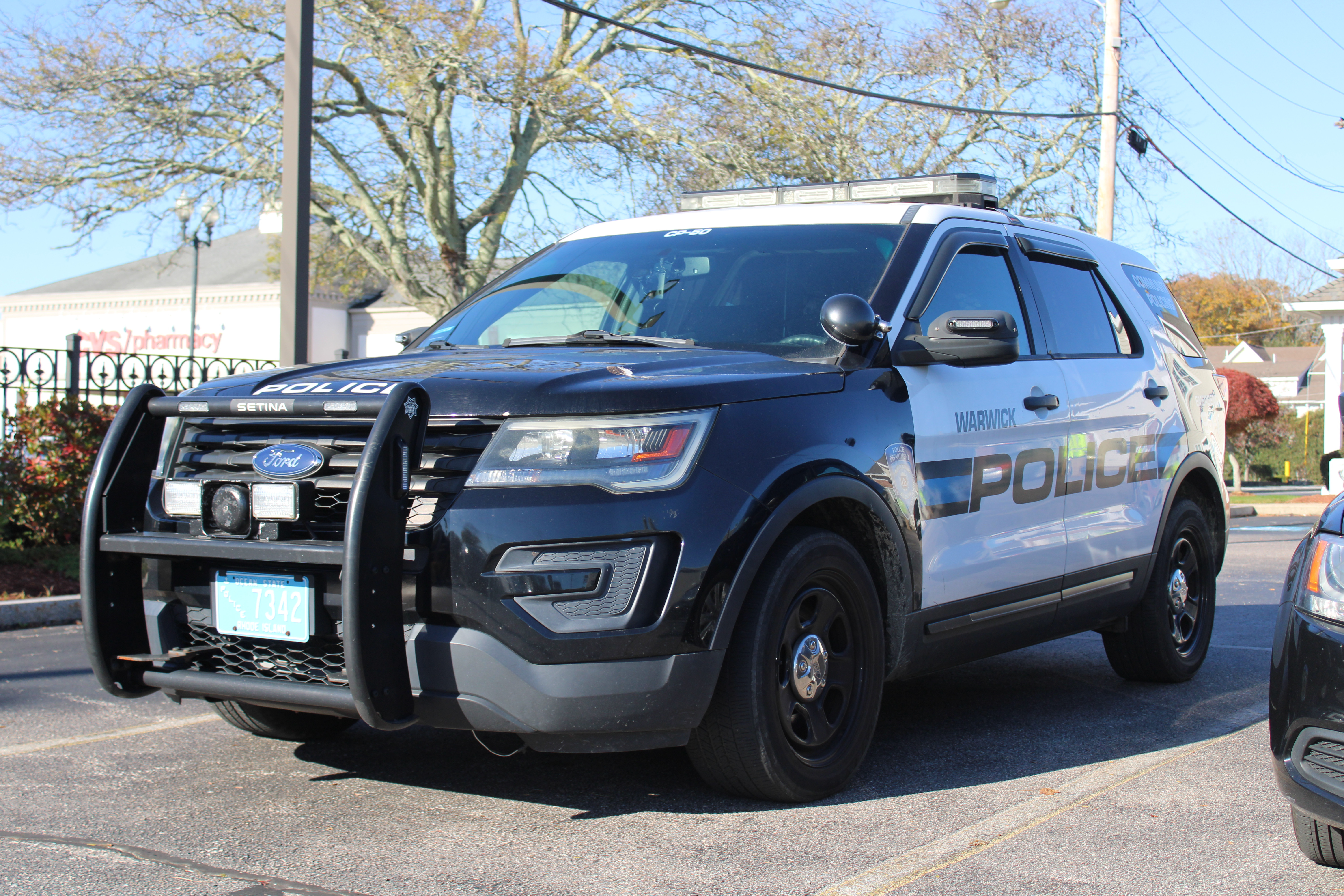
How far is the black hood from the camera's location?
3.44m

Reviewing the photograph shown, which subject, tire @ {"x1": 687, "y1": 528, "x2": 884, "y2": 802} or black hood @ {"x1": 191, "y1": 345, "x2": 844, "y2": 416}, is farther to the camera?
tire @ {"x1": 687, "y1": 528, "x2": 884, "y2": 802}

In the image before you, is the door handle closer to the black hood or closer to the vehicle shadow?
the black hood

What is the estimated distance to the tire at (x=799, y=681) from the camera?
361 cm

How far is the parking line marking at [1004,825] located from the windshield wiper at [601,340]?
1.73 metres

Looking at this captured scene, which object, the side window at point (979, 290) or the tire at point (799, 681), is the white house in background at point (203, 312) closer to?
the side window at point (979, 290)

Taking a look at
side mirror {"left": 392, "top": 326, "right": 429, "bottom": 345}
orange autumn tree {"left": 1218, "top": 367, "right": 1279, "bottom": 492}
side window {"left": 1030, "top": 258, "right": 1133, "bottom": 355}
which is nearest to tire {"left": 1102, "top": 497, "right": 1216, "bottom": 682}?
side window {"left": 1030, "top": 258, "right": 1133, "bottom": 355}

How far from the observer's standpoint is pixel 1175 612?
6.10 m

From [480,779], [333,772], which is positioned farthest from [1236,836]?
[333,772]

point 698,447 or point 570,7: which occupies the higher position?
point 570,7

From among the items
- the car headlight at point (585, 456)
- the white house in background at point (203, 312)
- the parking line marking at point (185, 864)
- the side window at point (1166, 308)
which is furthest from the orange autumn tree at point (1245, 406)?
the parking line marking at point (185, 864)

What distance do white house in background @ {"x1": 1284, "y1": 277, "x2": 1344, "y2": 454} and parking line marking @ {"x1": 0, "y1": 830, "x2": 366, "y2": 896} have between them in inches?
1187

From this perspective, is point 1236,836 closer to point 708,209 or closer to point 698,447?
point 698,447

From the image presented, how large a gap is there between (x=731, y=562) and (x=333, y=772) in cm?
169

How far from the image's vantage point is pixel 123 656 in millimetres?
3816
